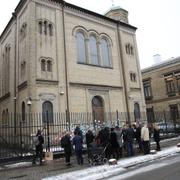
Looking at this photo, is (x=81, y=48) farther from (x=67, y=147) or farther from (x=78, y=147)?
(x=78, y=147)

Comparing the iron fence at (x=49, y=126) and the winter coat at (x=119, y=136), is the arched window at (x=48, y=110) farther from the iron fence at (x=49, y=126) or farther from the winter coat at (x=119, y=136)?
the winter coat at (x=119, y=136)

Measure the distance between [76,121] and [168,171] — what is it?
14.6m

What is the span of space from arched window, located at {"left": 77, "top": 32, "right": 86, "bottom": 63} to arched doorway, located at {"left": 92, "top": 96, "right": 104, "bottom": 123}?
13.7 ft

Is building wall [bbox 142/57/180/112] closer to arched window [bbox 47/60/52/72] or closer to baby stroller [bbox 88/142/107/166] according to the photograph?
arched window [bbox 47/60/52/72]

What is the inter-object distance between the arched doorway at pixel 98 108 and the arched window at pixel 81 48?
417 cm

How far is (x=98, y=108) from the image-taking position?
26.1 meters

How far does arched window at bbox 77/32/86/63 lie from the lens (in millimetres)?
26172

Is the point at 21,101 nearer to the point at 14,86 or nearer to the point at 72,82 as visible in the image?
the point at 14,86

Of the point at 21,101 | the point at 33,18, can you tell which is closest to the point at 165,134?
the point at 21,101

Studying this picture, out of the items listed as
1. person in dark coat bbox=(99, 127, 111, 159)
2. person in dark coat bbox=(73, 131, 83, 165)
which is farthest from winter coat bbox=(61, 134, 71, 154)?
person in dark coat bbox=(99, 127, 111, 159)

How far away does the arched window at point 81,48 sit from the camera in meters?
26.2

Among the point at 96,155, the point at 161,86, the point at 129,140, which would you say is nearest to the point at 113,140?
the point at 129,140

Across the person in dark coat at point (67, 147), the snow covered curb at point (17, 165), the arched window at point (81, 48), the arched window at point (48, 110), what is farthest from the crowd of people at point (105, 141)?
the arched window at point (81, 48)

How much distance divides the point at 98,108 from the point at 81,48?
644 cm
